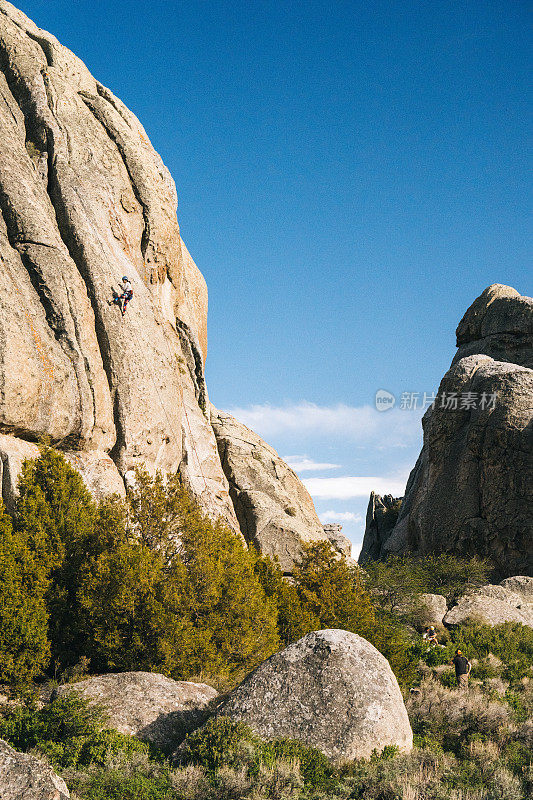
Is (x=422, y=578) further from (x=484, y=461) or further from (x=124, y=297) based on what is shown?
(x=124, y=297)

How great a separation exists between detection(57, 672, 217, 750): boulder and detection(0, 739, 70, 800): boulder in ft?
12.4

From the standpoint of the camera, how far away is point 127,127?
139 ft

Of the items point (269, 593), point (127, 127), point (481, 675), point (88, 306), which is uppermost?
point (127, 127)

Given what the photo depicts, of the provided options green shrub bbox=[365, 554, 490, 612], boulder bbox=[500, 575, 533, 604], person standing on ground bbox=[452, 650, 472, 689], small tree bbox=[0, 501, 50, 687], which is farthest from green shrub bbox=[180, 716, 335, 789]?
boulder bbox=[500, 575, 533, 604]

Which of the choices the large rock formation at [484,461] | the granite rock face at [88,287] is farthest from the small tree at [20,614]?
the large rock formation at [484,461]

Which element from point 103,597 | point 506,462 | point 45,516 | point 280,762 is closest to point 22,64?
point 45,516

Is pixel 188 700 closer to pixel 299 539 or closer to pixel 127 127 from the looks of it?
pixel 299 539

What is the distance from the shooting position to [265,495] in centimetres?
4519

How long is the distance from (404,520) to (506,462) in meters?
15.8

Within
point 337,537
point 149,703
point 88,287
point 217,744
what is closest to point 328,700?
point 217,744

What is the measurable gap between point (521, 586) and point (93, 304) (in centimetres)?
3441

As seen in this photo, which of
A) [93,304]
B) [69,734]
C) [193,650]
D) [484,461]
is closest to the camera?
[69,734]

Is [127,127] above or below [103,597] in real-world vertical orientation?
above

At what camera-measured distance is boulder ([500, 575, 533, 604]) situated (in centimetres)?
4334
